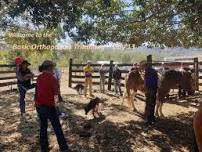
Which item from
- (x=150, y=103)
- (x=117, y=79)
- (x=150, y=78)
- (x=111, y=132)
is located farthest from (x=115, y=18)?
(x=117, y=79)

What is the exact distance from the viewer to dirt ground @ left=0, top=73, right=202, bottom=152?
950 cm

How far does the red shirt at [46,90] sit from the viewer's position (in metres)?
8.58

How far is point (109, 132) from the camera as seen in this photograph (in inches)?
414

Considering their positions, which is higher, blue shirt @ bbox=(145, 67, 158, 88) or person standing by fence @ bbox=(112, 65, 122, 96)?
blue shirt @ bbox=(145, 67, 158, 88)

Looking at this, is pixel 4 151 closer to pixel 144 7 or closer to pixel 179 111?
pixel 144 7

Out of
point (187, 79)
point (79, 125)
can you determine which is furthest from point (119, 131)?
point (187, 79)

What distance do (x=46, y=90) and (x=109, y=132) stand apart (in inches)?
98.5

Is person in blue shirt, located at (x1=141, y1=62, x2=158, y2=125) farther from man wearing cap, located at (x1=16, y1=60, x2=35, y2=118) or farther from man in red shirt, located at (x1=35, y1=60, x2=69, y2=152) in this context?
man in red shirt, located at (x1=35, y1=60, x2=69, y2=152)

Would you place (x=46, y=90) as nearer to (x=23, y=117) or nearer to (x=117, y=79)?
(x=23, y=117)

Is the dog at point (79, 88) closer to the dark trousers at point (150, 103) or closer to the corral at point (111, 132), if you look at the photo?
the corral at point (111, 132)

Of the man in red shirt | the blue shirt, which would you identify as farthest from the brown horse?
the man in red shirt

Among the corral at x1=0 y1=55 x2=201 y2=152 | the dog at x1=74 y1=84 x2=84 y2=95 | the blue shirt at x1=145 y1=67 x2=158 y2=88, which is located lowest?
the corral at x1=0 y1=55 x2=201 y2=152

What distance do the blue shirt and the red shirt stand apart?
146 inches

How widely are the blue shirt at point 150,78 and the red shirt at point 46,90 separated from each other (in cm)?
370
